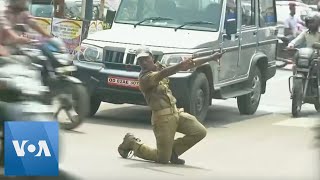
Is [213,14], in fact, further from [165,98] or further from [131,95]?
[165,98]

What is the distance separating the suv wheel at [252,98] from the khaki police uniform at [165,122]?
178 inches

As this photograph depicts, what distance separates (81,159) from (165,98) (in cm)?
110

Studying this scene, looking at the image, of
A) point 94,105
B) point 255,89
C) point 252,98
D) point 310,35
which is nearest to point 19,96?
point 94,105

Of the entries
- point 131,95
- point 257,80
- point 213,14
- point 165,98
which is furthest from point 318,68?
point 165,98

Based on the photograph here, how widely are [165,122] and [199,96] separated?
9.03 feet

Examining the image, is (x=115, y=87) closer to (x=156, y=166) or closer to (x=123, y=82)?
(x=123, y=82)

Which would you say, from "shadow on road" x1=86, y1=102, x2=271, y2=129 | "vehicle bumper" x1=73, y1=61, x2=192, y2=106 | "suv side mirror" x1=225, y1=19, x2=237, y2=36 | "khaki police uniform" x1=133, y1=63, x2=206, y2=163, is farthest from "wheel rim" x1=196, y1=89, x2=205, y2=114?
"khaki police uniform" x1=133, y1=63, x2=206, y2=163

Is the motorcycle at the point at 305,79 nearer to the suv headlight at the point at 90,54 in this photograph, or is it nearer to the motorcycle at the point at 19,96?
the suv headlight at the point at 90,54

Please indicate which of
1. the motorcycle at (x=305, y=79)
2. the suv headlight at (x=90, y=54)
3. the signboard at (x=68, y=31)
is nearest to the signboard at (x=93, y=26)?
the signboard at (x=68, y=31)

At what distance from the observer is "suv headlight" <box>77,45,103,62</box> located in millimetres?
10311

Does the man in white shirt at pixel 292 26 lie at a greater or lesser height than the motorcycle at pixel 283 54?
greater

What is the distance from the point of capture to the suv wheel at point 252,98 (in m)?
12.0

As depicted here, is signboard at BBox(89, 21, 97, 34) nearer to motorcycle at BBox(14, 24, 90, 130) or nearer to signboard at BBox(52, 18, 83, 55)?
signboard at BBox(52, 18, 83, 55)

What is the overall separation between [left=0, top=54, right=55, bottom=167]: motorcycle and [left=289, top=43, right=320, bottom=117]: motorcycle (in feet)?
20.8
